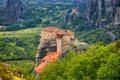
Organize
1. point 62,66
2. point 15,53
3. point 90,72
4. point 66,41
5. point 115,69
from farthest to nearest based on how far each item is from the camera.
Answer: point 15,53 < point 66,41 < point 62,66 < point 90,72 < point 115,69

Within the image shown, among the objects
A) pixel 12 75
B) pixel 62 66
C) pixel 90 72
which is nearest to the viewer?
pixel 12 75

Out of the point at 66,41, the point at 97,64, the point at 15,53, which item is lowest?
the point at 15,53

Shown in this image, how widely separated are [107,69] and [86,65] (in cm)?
656

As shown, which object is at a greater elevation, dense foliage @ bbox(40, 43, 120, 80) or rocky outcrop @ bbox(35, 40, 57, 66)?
dense foliage @ bbox(40, 43, 120, 80)

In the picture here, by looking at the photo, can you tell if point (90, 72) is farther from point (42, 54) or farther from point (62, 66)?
point (42, 54)

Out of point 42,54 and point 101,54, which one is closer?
point 101,54

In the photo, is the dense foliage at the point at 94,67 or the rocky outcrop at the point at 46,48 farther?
the rocky outcrop at the point at 46,48

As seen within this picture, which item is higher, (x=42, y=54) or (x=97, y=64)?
(x=97, y=64)

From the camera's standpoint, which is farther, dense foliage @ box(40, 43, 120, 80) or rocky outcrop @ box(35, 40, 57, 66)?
rocky outcrop @ box(35, 40, 57, 66)

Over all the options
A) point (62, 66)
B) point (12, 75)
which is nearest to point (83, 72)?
point (62, 66)

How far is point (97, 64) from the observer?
70500mm

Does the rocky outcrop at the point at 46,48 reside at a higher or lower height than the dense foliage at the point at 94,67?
lower

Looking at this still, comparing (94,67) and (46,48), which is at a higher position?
(94,67)

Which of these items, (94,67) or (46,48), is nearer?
(94,67)
